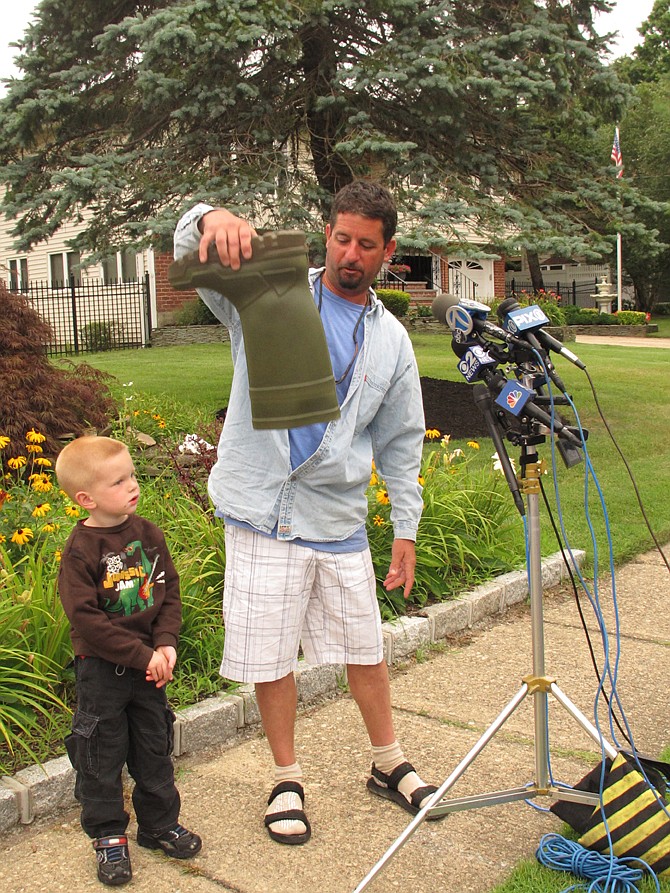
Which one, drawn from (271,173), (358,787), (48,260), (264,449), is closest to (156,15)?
(271,173)

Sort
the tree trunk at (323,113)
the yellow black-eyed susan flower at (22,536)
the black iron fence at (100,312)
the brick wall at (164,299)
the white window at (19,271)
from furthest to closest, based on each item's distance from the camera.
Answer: the white window at (19,271) < the brick wall at (164,299) < the black iron fence at (100,312) < the tree trunk at (323,113) < the yellow black-eyed susan flower at (22,536)

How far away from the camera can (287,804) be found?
3.00 m

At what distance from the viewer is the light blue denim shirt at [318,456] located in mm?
2871

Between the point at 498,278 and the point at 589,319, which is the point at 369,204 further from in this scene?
the point at 498,278

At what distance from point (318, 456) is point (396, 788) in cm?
122

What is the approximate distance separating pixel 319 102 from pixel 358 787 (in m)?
7.30

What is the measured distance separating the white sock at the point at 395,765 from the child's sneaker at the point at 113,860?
90cm

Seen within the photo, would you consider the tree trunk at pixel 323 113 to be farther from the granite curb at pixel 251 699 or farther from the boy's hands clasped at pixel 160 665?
the boy's hands clasped at pixel 160 665

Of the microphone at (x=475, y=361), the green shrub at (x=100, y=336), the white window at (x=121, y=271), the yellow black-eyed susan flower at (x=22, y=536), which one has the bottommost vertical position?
the yellow black-eyed susan flower at (x=22, y=536)

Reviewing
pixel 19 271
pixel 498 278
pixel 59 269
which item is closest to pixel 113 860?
pixel 59 269

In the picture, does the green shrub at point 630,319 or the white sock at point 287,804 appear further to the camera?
the green shrub at point 630,319

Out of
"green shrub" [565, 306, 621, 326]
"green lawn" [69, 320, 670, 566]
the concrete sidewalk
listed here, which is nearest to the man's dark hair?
"green lawn" [69, 320, 670, 566]

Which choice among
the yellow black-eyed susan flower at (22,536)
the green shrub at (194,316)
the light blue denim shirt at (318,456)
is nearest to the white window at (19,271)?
the green shrub at (194,316)

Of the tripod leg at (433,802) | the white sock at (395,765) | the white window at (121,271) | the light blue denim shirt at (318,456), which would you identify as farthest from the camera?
the white window at (121,271)
